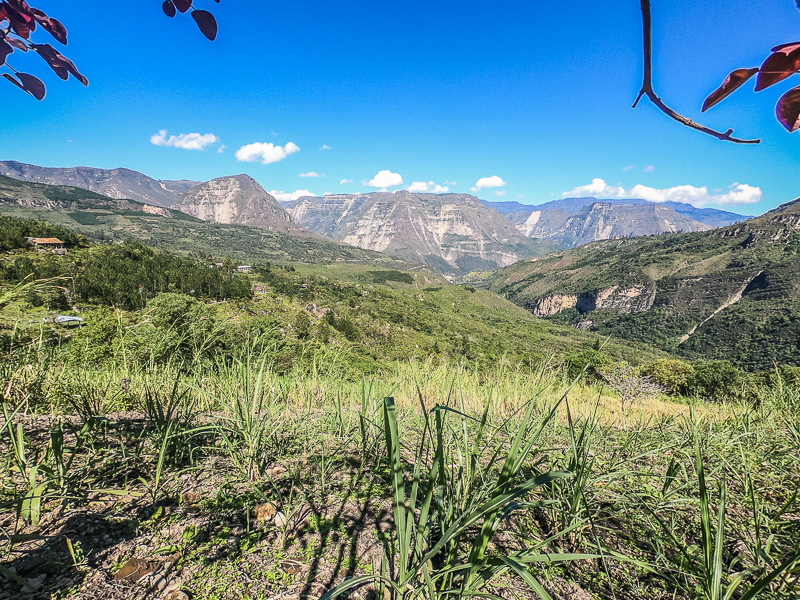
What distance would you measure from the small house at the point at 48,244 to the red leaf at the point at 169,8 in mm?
58650

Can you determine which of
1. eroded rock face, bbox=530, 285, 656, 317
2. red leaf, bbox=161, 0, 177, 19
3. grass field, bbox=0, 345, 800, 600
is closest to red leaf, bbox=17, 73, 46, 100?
red leaf, bbox=161, 0, 177, 19

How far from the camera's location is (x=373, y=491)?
1.67 m

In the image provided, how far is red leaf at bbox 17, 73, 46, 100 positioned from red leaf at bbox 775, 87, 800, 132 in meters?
1.89

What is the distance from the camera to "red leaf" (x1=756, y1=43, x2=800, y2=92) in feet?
1.50

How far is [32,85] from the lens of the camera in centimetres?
102

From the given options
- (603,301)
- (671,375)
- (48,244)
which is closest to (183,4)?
(671,375)

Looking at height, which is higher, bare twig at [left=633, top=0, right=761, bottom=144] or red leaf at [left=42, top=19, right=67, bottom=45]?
red leaf at [left=42, top=19, right=67, bottom=45]

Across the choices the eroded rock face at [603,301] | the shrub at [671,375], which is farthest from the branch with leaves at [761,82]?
the eroded rock face at [603,301]

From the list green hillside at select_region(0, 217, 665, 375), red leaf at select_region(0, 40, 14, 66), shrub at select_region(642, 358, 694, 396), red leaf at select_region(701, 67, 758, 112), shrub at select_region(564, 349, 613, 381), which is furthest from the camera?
green hillside at select_region(0, 217, 665, 375)

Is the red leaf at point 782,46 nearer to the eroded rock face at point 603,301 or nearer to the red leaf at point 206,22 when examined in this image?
the red leaf at point 206,22

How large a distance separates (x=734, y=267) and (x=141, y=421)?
151m

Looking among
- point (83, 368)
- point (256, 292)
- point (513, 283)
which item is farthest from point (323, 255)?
point (83, 368)

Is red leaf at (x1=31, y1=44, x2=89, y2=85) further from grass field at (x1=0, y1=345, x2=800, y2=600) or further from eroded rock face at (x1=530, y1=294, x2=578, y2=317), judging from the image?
eroded rock face at (x1=530, y1=294, x2=578, y2=317)

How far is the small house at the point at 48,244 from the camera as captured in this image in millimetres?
40906
